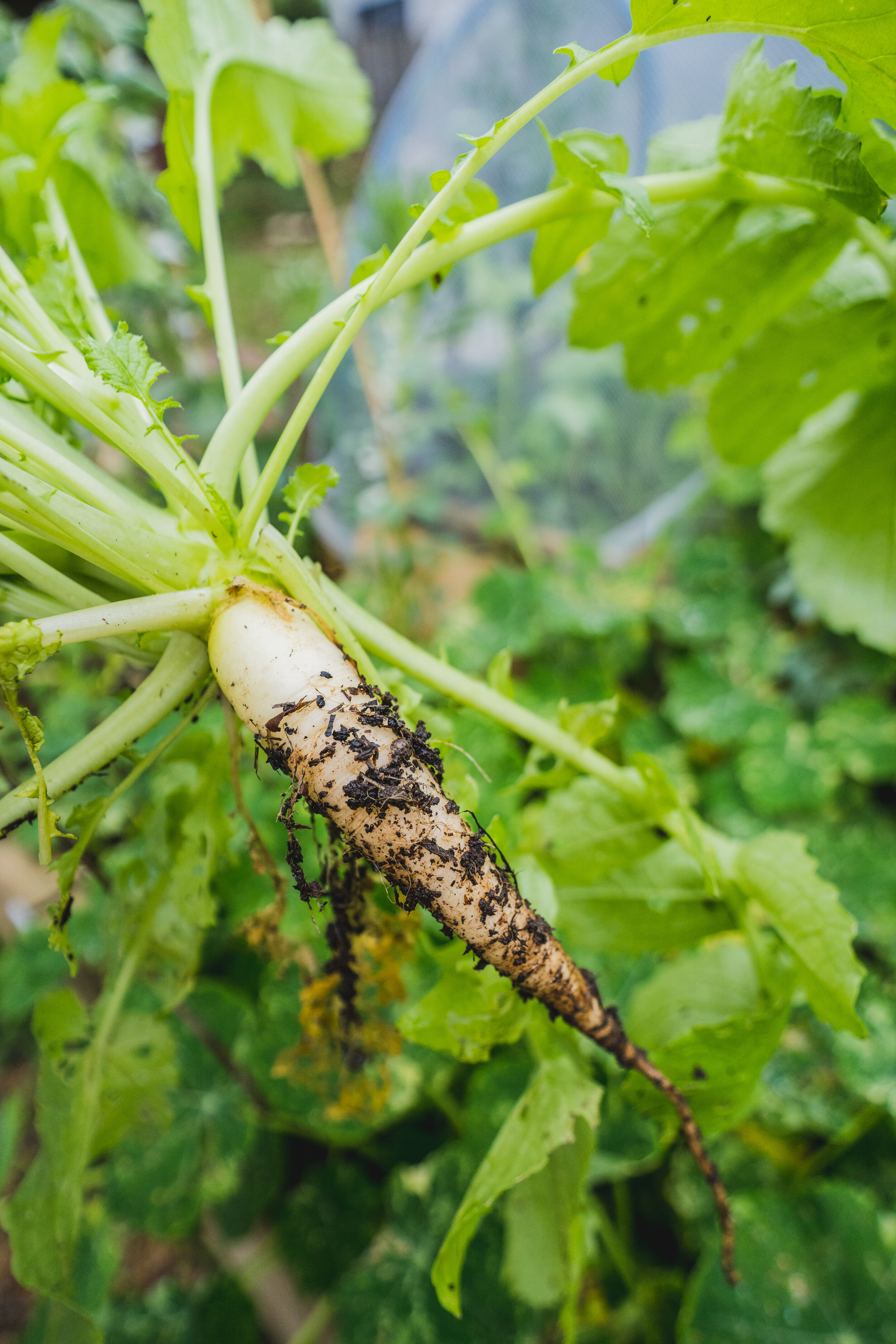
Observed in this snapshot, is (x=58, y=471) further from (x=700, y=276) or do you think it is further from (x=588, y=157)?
(x=700, y=276)

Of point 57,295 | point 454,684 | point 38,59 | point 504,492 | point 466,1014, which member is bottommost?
point 504,492

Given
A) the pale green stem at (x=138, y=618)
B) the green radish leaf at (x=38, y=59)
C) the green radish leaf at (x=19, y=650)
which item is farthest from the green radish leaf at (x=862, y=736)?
the green radish leaf at (x=38, y=59)

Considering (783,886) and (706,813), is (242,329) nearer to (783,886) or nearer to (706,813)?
(706,813)

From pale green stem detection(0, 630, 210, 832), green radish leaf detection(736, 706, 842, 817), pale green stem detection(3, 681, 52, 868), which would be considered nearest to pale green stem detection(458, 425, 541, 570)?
green radish leaf detection(736, 706, 842, 817)

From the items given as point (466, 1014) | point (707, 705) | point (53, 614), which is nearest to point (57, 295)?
point (53, 614)

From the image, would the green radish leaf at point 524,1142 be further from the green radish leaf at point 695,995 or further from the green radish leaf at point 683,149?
the green radish leaf at point 683,149

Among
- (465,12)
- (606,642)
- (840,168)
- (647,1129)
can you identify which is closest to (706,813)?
(606,642)
